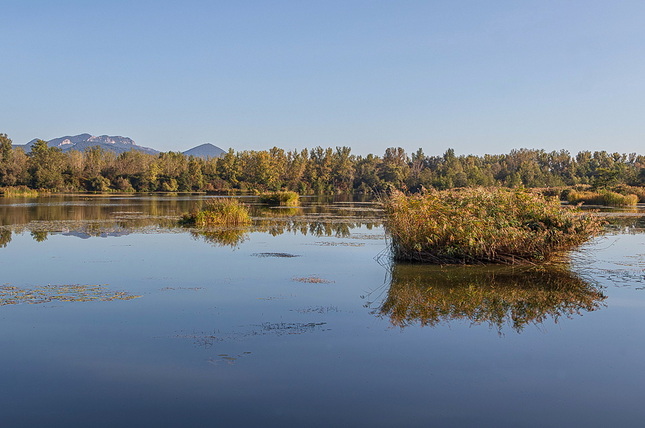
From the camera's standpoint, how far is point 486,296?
10203 mm

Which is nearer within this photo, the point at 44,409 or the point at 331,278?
the point at 44,409

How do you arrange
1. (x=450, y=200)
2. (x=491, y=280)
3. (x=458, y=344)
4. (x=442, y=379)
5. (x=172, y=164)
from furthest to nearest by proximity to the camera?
(x=172, y=164) → (x=450, y=200) → (x=491, y=280) → (x=458, y=344) → (x=442, y=379)

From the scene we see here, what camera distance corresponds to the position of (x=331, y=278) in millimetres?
12023

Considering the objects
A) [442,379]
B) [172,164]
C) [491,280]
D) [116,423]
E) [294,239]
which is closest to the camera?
[116,423]

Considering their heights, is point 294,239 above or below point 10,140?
below

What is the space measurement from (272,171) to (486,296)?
3918 inches

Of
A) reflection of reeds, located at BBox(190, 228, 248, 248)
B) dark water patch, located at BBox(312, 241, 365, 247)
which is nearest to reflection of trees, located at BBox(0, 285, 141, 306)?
reflection of reeds, located at BBox(190, 228, 248, 248)

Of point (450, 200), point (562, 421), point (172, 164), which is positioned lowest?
point (562, 421)

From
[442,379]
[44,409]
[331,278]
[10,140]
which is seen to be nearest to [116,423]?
[44,409]

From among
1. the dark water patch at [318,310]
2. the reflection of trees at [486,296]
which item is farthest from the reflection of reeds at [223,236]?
the dark water patch at [318,310]

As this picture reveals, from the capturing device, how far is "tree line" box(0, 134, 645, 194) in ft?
282

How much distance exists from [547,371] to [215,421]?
12.2 ft

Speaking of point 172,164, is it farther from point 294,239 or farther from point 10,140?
point 294,239

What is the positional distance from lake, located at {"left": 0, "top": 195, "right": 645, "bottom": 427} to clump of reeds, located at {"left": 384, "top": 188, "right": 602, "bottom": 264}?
0.78 m
